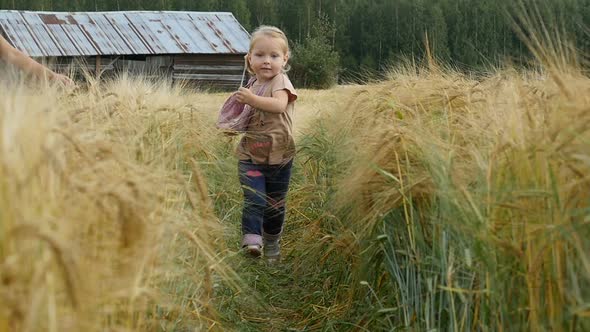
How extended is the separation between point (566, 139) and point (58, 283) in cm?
128

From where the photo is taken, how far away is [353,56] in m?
45.0

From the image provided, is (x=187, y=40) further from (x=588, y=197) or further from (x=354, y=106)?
(x=588, y=197)

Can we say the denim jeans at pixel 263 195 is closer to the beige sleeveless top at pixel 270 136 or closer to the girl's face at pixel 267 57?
the beige sleeveless top at pixel 270 136

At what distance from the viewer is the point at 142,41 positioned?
23781 mm

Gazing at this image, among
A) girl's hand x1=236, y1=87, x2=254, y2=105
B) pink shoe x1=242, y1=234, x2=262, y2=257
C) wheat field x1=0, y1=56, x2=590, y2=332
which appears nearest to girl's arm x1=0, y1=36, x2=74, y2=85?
wheat field x1=0, y1=56, x2=590, y2=332

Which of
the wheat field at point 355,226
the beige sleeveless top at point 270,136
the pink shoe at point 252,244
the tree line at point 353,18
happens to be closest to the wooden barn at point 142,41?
the tree line at point 353,18

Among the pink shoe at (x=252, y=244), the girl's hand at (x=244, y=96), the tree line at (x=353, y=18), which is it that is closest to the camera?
the girl's hand at (x=244, y=96)

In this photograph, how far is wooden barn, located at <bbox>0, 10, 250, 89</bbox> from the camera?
74.9 ft

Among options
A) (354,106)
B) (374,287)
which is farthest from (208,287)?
(354,106)

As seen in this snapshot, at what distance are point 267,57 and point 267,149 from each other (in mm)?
536

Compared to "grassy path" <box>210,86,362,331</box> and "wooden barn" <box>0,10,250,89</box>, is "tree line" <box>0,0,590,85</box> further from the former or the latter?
"grassy path" <box>210,86,362,331</box>

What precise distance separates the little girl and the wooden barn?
59.5 ft

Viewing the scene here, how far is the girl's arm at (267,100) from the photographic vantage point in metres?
4.30

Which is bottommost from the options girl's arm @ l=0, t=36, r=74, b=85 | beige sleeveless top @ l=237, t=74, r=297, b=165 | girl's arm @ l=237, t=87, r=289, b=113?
beige sleeveless top @ l=237, t=74, r=297, b=165
